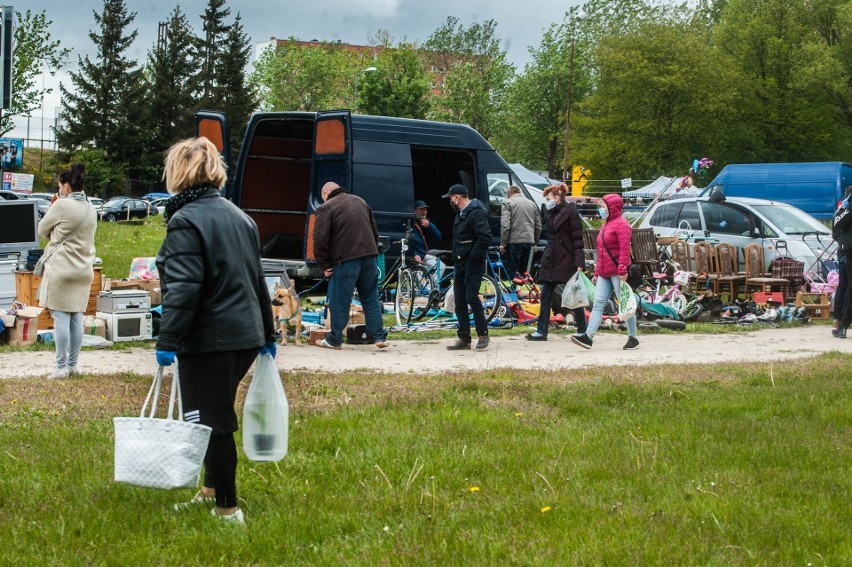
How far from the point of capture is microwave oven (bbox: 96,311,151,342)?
11.8 metres

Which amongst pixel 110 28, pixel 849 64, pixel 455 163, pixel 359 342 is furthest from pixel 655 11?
pixel 359 342

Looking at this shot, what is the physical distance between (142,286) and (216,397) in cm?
927

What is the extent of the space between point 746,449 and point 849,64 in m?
55.5

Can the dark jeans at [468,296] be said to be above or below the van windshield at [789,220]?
below

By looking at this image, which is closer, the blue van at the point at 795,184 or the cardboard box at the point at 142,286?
the cardboard box at the point at 142,286

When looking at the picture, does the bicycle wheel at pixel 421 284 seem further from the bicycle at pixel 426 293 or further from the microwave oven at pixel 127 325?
the microwave oven at pixel 127 325

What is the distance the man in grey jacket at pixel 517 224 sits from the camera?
55.9 feet

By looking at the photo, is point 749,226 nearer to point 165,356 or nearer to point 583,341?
point 583,341

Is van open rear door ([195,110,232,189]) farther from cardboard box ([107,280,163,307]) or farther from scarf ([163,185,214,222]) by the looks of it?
scarf ([163,185,214,222])

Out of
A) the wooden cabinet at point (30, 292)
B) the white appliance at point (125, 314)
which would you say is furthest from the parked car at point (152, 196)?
the white appliance at point (125, 314)

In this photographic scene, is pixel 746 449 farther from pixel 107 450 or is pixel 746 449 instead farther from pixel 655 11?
pixel 655 11

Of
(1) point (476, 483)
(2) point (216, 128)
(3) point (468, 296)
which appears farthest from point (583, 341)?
(1) point (476, 483)

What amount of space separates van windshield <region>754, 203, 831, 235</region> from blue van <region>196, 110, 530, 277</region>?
4.46m

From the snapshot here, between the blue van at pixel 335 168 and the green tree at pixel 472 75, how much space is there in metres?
46.1
